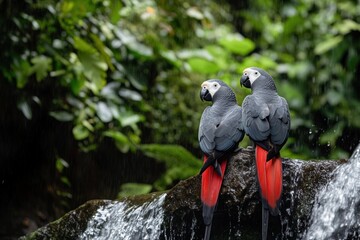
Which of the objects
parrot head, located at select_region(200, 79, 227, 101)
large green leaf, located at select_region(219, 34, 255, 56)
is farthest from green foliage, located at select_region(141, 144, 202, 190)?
parrot head, located at select_region(200, 79, 227, 101)

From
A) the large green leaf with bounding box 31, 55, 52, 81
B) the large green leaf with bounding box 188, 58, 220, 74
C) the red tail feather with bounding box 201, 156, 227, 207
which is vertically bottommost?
the red tail feather with bounding box 201, 156, 227, 207

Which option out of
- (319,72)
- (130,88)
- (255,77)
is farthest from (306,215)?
(319,72)

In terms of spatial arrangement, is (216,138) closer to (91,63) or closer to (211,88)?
(211,88)

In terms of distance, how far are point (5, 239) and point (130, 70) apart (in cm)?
157

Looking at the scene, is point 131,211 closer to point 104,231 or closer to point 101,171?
point 104,231

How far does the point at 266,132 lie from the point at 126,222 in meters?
0.87

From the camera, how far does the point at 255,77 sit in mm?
2400

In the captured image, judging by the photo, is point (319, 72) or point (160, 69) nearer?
point (160, 69)

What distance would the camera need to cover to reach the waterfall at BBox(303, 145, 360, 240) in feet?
6.97

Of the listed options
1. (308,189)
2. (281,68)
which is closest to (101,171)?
(281,68)

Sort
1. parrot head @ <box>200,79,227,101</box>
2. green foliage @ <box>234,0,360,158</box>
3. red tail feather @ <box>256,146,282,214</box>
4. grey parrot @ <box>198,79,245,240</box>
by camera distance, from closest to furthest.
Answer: red tail feather @ <box>256,146,282,214</box>
grey parrot @ <box>198,79,245,240</box>
parrot head @ <box>200,79,227,101</box>
green foliage @ <box>234,0,360,158</box>

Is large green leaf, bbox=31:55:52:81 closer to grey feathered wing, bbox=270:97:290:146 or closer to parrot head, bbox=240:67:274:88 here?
parrot head, bbox=240:67:274:88

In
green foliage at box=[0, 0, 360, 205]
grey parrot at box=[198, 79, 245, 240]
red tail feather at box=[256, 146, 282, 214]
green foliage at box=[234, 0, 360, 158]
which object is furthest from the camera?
green foliage at box=[234, 0, 360, 158]

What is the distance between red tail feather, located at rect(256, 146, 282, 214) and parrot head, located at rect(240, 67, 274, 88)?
1.10 ft
